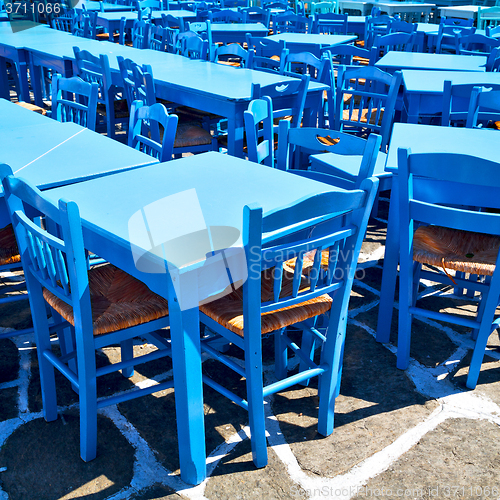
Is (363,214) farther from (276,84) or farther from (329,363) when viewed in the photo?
(276,84)

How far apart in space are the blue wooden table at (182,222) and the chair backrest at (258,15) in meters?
8.00

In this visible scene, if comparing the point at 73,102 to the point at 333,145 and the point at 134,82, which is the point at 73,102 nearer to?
the point at 134,82

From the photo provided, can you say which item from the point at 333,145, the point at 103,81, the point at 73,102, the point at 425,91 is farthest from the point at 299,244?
the point at 103,81

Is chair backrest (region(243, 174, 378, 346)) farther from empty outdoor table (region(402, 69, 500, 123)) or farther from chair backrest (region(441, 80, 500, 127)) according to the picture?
empty outdoor table (region(402, 69, 500, 123))

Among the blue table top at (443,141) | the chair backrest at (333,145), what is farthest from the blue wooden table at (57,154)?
the blue table top at (443,141)

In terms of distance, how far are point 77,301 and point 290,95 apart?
3.00 m

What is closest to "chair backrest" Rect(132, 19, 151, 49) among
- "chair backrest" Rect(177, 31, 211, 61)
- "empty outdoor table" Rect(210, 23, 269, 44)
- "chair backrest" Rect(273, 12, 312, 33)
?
"empty outdoor table" Rect(210, 23, 269, 44)

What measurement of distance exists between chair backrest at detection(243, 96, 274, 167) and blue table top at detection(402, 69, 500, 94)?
4.71 feet

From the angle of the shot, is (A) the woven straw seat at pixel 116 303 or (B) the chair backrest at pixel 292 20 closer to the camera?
(A) the woven straw seat at pixel 116 303

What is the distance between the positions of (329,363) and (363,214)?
2.03 ft

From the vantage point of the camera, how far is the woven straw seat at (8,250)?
2492 millimetres

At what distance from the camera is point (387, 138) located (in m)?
4.38

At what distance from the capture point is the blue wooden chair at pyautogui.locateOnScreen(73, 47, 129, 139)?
15.0ft

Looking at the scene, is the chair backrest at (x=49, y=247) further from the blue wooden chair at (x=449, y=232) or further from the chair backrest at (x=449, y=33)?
the chair backrest at (x=449, y=33)
